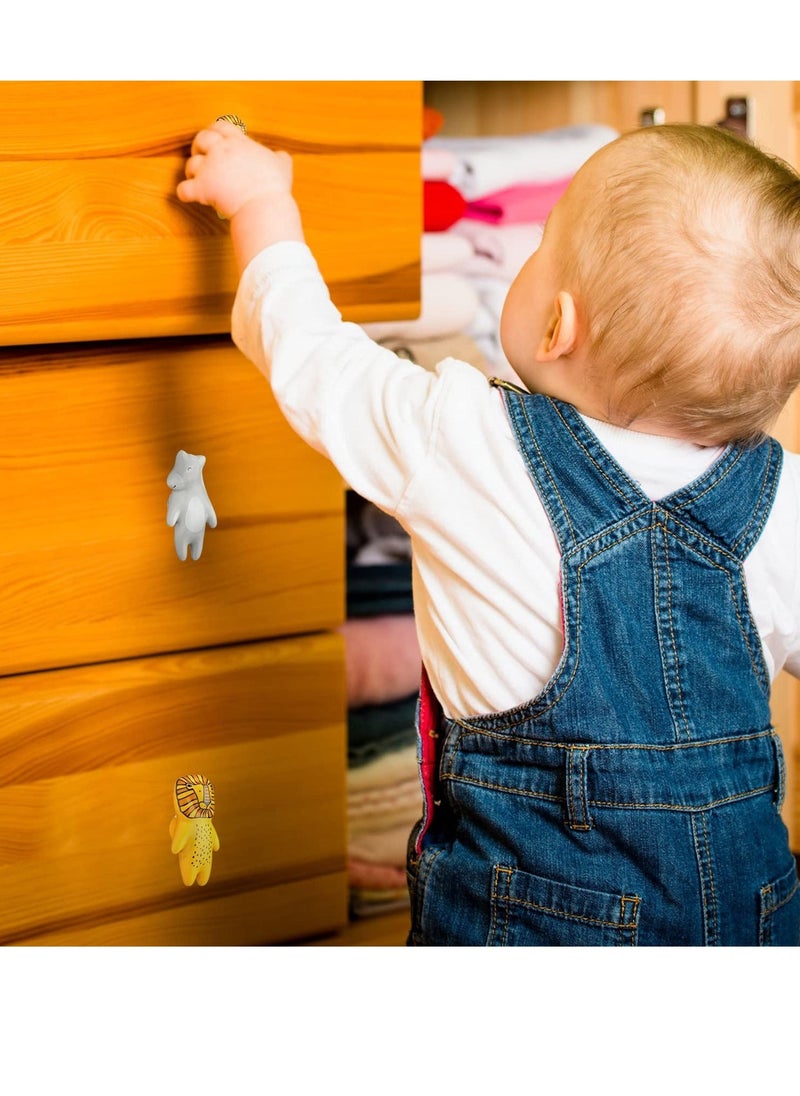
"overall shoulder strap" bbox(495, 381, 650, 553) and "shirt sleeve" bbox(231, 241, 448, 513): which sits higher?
"shirt sleeve" bbox(231, 241, 448, 513)

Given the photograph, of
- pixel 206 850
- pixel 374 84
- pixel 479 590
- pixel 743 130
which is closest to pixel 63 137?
pixel 374 84

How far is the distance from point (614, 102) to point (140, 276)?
29.4 inches

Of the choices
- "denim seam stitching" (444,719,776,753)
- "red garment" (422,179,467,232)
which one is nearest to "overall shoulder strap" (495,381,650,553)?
"denim seam stitching" (444,719,776,753)

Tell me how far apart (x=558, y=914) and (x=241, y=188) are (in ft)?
1.61

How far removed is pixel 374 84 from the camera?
0.85 meters

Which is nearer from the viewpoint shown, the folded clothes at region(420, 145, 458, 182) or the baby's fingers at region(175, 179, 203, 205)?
the baby's fingers at region(175, 179, 203, 205)

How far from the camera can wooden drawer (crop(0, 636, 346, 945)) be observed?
33.9 inches

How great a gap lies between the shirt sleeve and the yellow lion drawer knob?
0.90 feet

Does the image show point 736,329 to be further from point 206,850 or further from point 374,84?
point 206,850

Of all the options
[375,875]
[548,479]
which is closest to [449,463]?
[548,479]

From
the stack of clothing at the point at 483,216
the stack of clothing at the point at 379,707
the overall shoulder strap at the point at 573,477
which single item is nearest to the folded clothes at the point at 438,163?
the stack of clothing at the point at 483,216

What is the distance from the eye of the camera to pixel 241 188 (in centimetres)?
78

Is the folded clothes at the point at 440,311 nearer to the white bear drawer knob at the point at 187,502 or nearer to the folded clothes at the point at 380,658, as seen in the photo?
the folded clothes at the point at 380,658

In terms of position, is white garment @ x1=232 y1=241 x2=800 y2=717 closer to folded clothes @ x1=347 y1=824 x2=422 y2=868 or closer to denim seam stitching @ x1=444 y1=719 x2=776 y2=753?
denim seam stitching @ x1=444 y1=719 x2=776 y2=753
